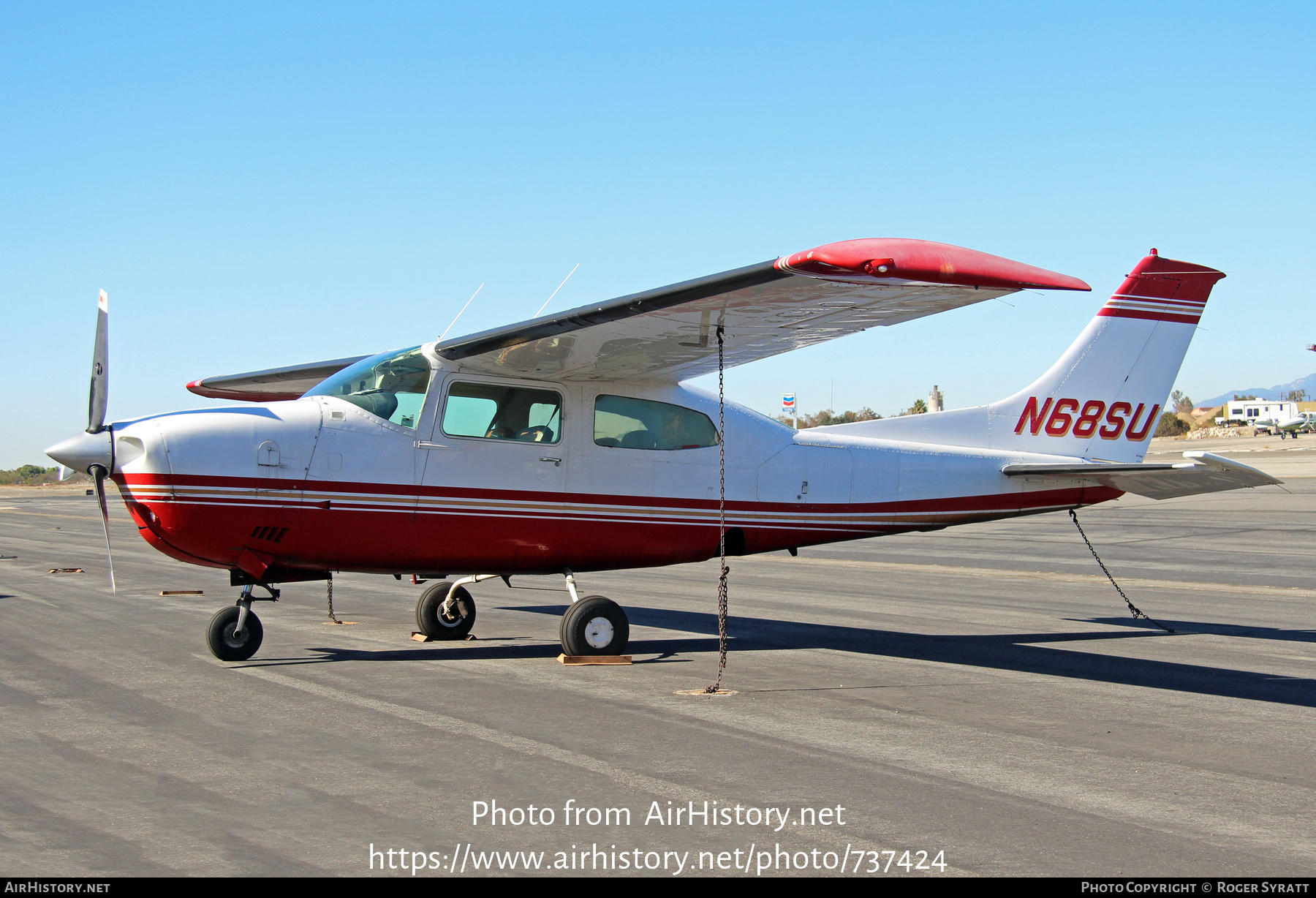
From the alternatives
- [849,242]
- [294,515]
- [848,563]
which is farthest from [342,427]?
[848,563]

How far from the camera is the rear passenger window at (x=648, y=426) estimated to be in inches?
385

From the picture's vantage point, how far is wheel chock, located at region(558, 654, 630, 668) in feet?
29.0

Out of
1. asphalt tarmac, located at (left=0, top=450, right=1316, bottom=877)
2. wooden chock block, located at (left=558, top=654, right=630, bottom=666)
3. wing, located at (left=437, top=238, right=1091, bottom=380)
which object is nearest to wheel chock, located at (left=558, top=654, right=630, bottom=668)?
wooden chock block, located at (left=558, top=654, right=630, bottom=666)

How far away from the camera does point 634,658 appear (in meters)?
9.34

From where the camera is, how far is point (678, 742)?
6.10 m

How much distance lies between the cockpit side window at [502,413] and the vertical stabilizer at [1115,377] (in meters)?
4.96

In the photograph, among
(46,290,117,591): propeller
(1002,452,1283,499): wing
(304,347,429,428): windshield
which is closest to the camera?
(46,290,117,591): propeller

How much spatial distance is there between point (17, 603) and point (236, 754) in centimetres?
990

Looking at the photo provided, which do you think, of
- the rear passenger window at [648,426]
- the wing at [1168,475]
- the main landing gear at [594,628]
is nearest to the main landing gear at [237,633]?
the main landing gear at [594,628]

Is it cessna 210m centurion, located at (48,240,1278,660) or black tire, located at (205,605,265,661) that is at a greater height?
cessna 210m centurion, located at (48,240,1278,660)

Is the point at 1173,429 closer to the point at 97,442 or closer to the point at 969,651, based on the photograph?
the point at 969,651

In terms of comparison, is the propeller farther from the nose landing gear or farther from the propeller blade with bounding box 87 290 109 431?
the nose landing gear

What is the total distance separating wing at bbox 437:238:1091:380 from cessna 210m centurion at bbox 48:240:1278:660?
27mm

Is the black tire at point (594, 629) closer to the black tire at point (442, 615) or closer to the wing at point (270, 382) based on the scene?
the black tire at point (442, 615)
